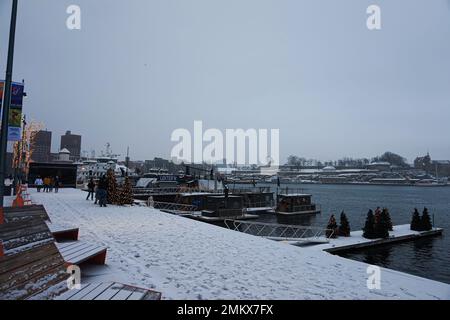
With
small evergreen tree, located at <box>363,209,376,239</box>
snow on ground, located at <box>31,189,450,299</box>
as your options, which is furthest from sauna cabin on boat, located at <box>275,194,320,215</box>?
snow on ground, located at <box>31,189,450,299</box>

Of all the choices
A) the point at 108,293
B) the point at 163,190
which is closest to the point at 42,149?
the point at 163,190

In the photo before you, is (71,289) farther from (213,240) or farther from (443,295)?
(443,295)

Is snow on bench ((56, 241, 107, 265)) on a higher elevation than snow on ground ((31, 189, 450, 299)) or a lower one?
higher

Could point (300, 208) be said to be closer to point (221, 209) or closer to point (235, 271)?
point (221, 209)

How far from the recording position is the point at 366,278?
21.1 ft

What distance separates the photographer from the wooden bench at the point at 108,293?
12.5 feet

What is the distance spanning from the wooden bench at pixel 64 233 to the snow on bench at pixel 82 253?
3.65 ft

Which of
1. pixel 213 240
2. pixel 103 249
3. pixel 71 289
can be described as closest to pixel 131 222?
pixel 213 240

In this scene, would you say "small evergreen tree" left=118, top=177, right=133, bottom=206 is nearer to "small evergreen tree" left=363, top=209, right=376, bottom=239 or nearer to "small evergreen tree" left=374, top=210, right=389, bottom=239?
"small evergreen tree" left=363, top=209, right=376, bottom=239

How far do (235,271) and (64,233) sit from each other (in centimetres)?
486

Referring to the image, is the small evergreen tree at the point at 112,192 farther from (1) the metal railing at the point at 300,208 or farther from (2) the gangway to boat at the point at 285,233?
(1) the metal railing at the point at 300,208

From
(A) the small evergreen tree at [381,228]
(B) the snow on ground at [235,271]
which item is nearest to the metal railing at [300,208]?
(A) the small evergreen tree at [381,228]

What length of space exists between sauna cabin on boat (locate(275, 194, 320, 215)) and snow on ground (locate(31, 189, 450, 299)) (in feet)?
138

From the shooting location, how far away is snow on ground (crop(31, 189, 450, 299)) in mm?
5281
